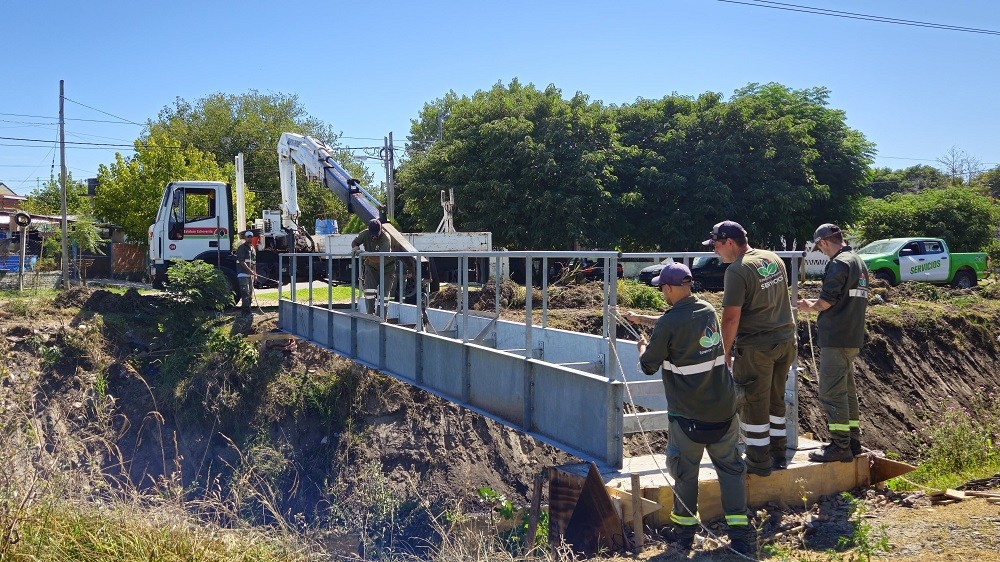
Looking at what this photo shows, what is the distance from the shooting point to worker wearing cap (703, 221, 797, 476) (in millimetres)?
5871

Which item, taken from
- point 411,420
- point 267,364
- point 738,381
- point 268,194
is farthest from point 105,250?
point 738,381

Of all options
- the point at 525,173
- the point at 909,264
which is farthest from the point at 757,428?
the point at 525,173

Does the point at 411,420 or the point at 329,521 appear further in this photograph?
the point at 411,420

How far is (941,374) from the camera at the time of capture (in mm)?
16125

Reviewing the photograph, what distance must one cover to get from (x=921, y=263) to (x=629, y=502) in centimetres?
2261

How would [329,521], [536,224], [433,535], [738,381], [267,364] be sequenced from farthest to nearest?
[536,224]
[267,364]
[329,521]
[433,535]
[738,381]

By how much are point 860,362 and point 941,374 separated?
2309 mm

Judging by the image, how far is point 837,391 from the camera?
22.0 ft

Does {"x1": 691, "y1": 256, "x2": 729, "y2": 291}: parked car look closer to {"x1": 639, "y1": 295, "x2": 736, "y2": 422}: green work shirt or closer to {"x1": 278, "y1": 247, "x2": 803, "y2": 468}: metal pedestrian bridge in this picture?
{"x1": 278, "y1": 247, "x2": 803, "y2": 468}: metal pedestrian bridge

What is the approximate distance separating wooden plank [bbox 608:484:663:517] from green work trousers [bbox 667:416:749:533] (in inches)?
8.1

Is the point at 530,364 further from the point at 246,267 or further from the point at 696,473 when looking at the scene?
the point at 246,267

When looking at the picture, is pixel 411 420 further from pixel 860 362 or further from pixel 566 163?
pixel 566 163

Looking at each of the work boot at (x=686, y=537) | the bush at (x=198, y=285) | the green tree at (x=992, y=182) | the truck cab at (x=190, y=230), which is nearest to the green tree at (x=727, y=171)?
the truck cab at (x=190, y=230)

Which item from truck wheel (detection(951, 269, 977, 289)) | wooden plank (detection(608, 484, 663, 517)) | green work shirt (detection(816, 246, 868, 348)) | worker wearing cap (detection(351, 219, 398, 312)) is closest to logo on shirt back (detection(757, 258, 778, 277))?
green work shirt (detection(816, 246, 868, 348))
